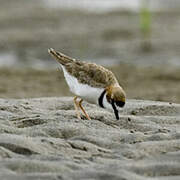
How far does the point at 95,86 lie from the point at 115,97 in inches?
11.9

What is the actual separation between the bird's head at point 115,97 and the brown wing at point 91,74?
Result: 101 mm

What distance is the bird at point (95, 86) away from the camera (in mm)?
5770

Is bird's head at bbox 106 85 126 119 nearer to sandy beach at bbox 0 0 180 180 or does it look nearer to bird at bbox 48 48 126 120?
bird at bbox 48 48 126 120

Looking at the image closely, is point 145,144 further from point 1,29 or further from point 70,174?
point 1,29

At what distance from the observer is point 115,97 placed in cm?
572

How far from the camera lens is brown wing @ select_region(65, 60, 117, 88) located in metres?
5.93

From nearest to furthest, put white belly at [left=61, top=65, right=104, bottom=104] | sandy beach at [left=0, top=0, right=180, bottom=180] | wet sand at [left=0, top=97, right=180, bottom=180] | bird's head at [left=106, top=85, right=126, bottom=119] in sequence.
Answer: wet sand at [left=0, top=97, right=180, bottom=180] → sandy beach at [left=0, top=0, right=180, bottom=180] → bird's head at [left=106, top=85, right=126, bottom=119] → white belly at [left=61, top=65, right=104, bottom=104]

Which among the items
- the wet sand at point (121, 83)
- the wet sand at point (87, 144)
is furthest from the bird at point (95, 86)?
the wet sand at point (121, 83)

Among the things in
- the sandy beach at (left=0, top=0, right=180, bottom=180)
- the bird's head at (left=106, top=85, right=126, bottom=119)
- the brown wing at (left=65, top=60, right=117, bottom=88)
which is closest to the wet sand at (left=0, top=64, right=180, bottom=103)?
the sandy beach at (left=0, top=0, right=180, bottom=180)

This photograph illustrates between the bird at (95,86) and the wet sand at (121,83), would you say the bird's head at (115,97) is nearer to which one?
the bird at (95,86)

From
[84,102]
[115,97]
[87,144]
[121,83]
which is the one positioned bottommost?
[121,83]

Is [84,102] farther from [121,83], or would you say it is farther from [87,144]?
[121,83]

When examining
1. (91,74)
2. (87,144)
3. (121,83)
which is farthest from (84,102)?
(121,83)

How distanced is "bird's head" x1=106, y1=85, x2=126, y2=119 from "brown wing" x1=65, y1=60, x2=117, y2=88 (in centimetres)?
10
